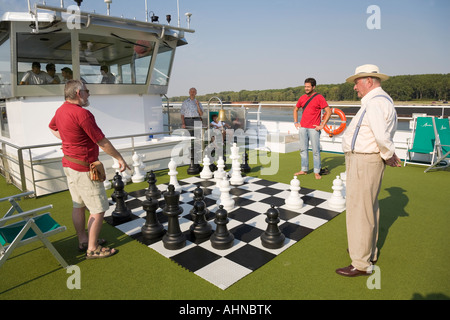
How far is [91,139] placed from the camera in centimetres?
216

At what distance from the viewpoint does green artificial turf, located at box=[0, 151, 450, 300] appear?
6.15ft

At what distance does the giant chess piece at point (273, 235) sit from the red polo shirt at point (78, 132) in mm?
1504

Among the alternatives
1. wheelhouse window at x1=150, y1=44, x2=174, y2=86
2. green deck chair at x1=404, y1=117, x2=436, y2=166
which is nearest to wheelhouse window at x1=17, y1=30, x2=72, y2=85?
wheelhouse window at x1=150, y1=44, x2=174, y2=86

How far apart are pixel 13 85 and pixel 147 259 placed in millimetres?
3907

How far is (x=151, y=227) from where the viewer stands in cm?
264

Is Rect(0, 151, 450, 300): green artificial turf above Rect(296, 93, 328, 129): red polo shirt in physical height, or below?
below

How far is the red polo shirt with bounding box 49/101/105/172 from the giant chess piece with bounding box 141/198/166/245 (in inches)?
25.4

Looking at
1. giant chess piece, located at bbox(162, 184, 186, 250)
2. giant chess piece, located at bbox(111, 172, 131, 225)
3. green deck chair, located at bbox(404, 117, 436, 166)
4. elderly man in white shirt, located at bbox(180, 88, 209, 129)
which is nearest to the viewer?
giant chess piece, located at bbox(162, 184, 186, 250)

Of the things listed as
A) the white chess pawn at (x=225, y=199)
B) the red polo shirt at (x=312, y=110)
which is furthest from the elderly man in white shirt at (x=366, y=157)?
the red polo shirt at (x=312, y=110)

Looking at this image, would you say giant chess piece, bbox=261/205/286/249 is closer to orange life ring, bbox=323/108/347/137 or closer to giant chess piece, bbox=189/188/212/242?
giant chess piece, bbox=189/188/212/242

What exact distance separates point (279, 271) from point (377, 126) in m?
1.23

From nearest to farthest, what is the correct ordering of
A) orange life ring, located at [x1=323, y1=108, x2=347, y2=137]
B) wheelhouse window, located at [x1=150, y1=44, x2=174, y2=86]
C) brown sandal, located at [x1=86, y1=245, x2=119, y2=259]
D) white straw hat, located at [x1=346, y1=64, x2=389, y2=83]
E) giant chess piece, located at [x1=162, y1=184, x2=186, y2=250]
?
white straw hat, located at [x1=346, y1=64, x2=389, y2=83] → brown sandal, located at [x1=86, y1=245, x2=119, y2=259] → giant chess piece, located at [x1=162, y1=184, x2=186, y2=250] → wheelhouse window, located at [x1=150, y1=44, x2=174, y2=86] → orange life ring, located at [x1=323, y1=108, x2=347, y2=137]

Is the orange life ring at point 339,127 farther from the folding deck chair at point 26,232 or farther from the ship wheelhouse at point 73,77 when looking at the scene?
the folding deck chair at point 26,232

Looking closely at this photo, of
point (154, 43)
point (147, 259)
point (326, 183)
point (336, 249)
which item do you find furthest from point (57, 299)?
point (154, 43)
